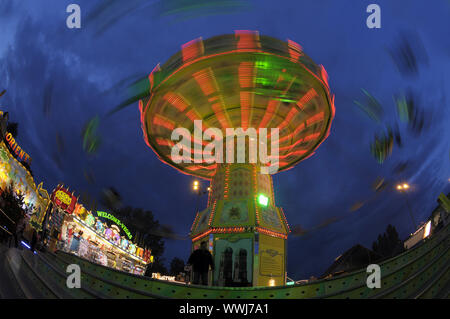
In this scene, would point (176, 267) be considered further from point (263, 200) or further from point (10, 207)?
point (10, 207)

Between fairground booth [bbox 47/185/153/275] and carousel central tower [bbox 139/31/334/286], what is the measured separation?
10196 millimetres

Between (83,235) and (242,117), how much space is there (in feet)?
72.1

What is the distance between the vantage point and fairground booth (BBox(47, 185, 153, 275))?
25.2 metres

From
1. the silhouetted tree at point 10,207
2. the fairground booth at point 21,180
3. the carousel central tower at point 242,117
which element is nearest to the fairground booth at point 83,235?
the fairground booth at point 21,180

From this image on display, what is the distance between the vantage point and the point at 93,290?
4184 mm

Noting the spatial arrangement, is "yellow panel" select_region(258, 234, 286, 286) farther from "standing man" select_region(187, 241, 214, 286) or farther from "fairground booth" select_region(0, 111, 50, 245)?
"fairground booth" select_region(0, 111, 50, 245)

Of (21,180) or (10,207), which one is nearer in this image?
(10,207)

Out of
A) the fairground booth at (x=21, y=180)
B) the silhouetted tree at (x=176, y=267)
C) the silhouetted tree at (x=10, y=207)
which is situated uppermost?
the fairground booth at (x=21, y=180)

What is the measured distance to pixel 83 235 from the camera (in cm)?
3050

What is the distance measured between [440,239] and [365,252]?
60.7 ft

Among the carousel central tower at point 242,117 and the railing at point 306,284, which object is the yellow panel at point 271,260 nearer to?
the carousel central tower at point 242,117

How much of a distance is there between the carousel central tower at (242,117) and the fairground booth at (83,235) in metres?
10.2

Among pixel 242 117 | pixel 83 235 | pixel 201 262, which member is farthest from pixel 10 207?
pixel 83 235

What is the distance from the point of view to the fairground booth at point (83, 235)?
25.2m
